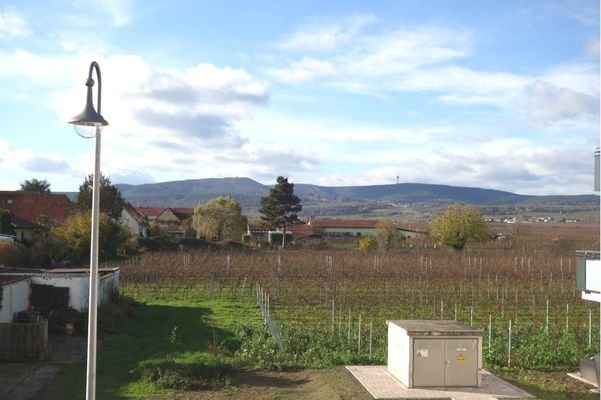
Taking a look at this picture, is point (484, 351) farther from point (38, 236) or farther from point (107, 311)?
point (38, 236)

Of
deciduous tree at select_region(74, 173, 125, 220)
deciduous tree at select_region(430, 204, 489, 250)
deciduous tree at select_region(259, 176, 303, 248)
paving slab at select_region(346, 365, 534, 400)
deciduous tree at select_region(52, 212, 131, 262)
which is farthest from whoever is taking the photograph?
deciduous tree at select_region(259, 176, 303, 248)

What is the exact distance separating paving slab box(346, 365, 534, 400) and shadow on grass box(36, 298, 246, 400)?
353 centimetres

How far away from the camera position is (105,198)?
57750mm

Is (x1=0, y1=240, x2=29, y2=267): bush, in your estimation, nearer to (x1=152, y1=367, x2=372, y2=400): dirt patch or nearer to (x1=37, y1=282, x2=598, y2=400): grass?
(x1=37, y1=282, x2=598, y2=400): grass

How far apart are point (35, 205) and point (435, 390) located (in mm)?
50378

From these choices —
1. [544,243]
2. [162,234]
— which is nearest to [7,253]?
[162,234]

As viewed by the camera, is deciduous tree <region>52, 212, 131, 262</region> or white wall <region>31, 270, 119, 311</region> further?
deciduous tree <region>52, 212, 131, 262</region>

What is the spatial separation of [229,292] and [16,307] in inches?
568

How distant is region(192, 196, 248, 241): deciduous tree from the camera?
240ft

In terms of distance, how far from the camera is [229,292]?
1379 inches

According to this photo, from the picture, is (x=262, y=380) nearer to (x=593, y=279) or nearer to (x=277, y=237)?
(x=593, y=279)

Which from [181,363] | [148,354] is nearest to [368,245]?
[148,354]

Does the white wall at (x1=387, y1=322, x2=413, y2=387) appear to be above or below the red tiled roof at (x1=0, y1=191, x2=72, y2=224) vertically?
below

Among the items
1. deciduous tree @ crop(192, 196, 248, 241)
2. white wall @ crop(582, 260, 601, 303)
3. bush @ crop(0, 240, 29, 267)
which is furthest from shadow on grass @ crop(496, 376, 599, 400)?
deciduous tree @ crop(192, 196, 248, 241)
